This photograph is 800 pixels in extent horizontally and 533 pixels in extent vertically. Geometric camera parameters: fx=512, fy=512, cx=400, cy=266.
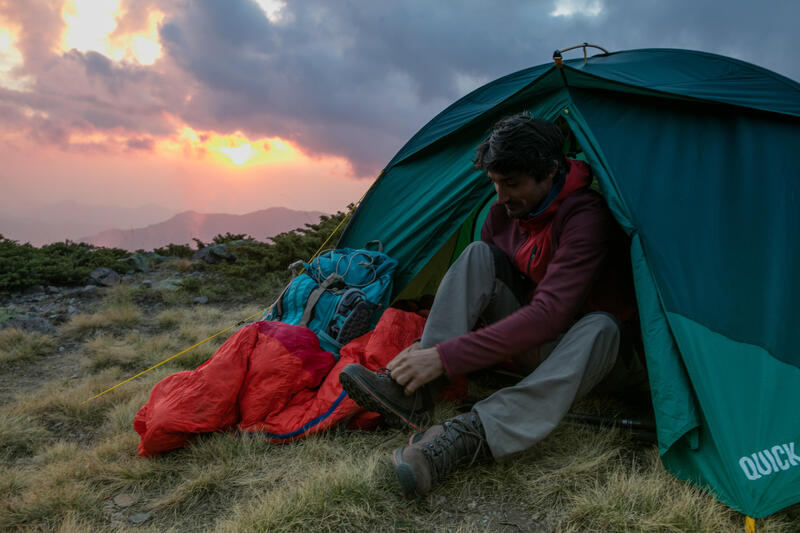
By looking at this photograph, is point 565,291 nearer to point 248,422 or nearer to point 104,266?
point 248,422

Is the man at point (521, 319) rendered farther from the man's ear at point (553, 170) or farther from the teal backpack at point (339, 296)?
the teal backpack at point (339, 296)

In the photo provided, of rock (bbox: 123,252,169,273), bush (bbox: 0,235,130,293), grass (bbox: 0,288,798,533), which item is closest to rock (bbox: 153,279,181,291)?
bush (bbox: 0,235,130,293)

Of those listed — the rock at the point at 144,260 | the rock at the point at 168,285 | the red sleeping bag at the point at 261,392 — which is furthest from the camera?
the rock at the point at 144,260

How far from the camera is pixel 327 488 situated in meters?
1.93

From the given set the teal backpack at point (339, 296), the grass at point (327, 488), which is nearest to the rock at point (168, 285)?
the grass at point (327, 488)

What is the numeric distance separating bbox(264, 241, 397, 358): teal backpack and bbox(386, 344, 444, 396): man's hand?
0.93 m

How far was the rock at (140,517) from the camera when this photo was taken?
208 cm

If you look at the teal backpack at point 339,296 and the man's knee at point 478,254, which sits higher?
the man's knee at point 478,254

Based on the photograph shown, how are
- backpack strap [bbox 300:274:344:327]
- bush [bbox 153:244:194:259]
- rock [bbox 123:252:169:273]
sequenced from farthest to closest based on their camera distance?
bush [bbox 153:244:194:259] → rock [bbox 123:252:169:273] → backpack strap [bbox 300:274:344:327]

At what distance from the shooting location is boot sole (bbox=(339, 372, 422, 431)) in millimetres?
2143

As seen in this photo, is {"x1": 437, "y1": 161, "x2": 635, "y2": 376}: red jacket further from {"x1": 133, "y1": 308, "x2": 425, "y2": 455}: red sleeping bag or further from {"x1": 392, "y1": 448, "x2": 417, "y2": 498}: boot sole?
{"x1": 133, "y1": 308, "x2": 425, "y2": 455}: red sleeping bag

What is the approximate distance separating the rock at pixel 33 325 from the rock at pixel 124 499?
3.87m

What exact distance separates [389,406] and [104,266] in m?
7.54

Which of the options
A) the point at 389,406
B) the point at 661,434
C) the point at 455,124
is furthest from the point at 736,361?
the point at 455,124
